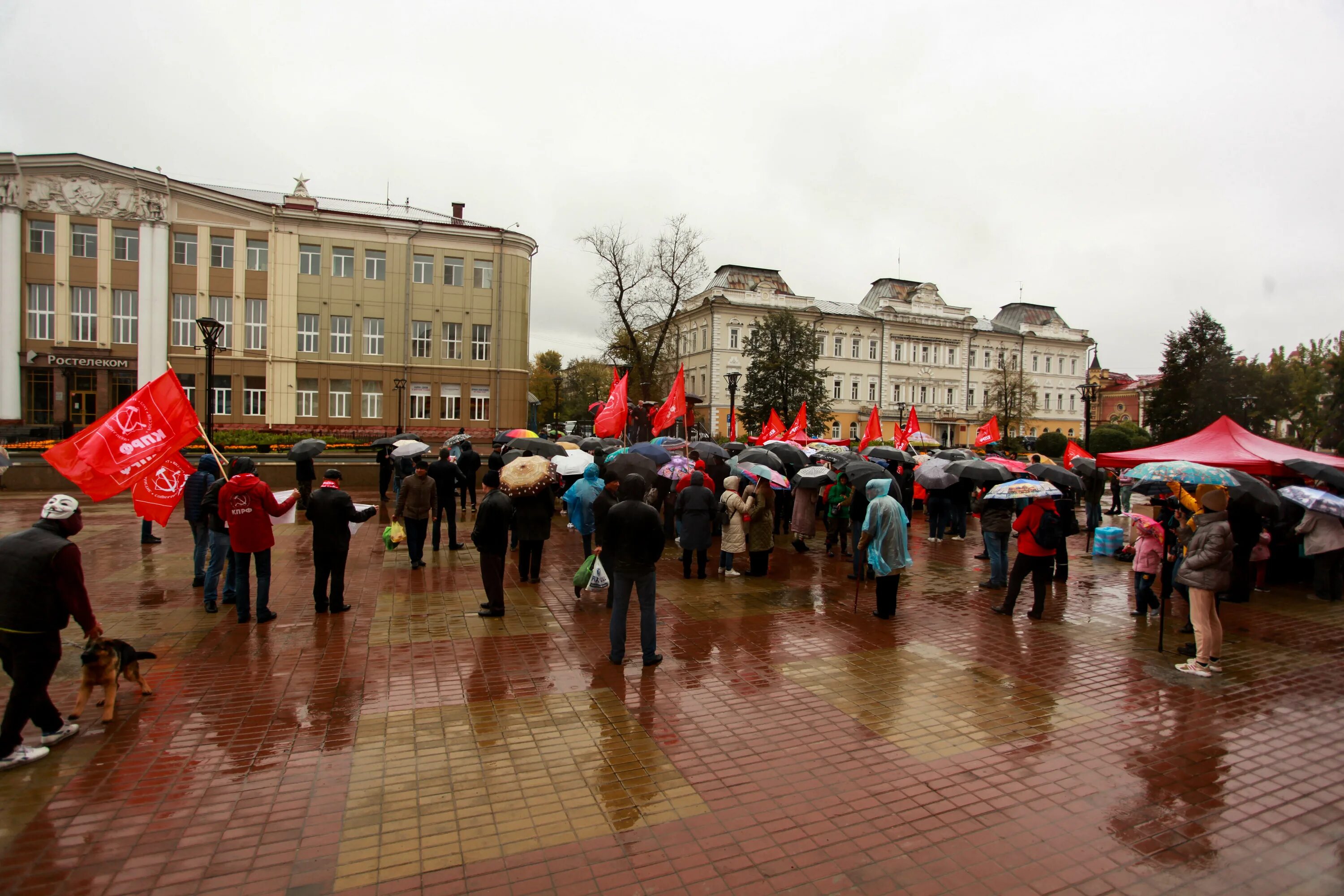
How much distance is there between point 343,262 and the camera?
40.5m

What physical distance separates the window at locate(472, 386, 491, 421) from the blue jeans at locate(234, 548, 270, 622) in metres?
34.7

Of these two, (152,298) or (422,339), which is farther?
(422,339)

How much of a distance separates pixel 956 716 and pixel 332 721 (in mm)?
5192

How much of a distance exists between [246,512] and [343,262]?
120 ft

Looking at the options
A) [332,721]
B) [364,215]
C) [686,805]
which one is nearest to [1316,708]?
[686,805]

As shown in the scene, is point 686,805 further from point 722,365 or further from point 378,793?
point 722,365

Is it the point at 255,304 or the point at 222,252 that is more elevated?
the point at 222,252

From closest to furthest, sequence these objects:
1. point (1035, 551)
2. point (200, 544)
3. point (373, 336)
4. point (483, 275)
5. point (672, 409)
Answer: point (1035, 551)
point (200, 544)
point (672, 409)
point (373, 336)
point (483, 275)

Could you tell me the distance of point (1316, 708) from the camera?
654cm

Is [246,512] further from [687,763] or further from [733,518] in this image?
[733,518]

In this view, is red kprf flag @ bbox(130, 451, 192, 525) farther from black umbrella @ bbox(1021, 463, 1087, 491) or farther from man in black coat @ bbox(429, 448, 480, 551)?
black umbrella @ bbox(1021, 463, 1087, 491)

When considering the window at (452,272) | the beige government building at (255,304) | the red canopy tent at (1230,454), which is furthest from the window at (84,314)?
the red canopy tent at (1230,454)

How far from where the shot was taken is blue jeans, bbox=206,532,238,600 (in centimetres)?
893

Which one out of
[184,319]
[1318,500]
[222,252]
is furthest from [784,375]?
[1318,500]
